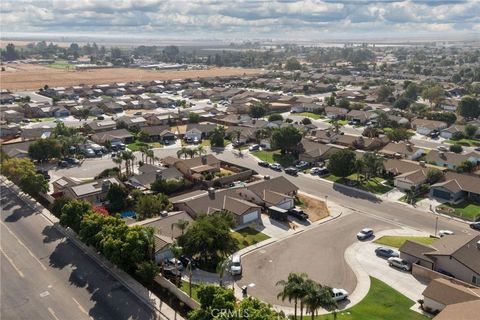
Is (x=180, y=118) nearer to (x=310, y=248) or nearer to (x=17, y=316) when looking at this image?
(x=310, y=248)

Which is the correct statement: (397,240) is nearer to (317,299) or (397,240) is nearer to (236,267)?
(236,267)

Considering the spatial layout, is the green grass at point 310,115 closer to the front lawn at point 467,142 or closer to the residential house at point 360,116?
the residential house at point 360,116

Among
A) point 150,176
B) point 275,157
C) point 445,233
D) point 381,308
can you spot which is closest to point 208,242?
point 381,308

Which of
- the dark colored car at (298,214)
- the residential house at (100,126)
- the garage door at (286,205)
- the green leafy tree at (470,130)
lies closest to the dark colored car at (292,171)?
the garage door at (286,205)

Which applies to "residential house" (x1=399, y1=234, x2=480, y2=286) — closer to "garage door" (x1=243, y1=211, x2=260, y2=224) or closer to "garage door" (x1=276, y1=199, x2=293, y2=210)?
"garage door" (x1=276, y1=199, x2=293, y2=210)

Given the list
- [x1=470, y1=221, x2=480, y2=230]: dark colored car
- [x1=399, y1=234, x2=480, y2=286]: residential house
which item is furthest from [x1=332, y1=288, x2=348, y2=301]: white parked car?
[x1=470, y1=221, x2=480, y2=230]: dark colored car
